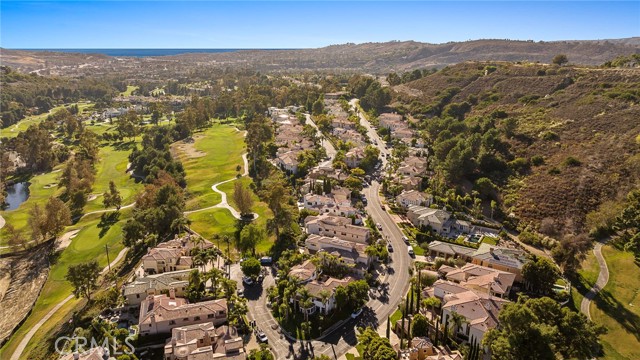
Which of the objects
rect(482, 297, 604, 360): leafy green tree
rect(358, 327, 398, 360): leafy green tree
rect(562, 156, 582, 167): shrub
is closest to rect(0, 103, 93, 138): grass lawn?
rect(358, 327, 398, 360): leafy green tree

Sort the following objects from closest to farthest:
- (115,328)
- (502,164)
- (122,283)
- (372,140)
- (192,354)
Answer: (192,354)
(115,328)
(122,283)
(502,164)
(372,140)

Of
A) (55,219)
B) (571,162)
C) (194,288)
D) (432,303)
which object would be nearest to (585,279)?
(432,303)

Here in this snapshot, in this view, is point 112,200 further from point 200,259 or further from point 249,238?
point 249,238

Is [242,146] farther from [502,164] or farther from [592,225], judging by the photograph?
[592,225]

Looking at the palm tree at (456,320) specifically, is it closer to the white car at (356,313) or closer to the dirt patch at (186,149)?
the white car at (356,313)

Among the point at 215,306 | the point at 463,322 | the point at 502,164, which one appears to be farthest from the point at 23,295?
the point at 502,164

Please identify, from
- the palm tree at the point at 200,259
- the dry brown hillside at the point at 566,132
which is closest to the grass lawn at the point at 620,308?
the dry brown hillside at the point at 566,132
